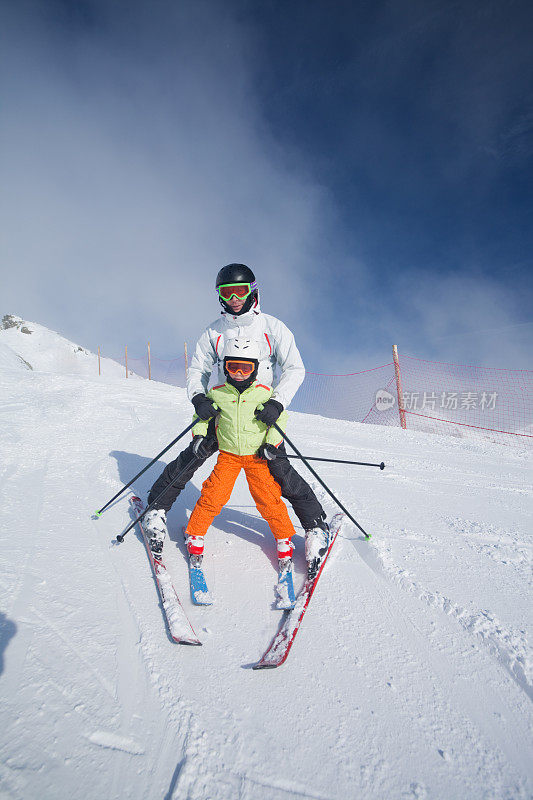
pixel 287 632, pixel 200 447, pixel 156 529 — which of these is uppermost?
pixel 200 447

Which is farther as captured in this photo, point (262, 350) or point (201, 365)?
point (201, 365)

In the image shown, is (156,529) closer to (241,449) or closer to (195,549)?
(195,549)

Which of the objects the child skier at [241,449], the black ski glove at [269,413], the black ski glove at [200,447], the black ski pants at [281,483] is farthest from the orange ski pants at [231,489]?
the black ski glove at [269,413]

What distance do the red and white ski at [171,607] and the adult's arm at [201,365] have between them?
52.7 inches

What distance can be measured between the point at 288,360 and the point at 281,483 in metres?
1.03

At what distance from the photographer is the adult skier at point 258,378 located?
2723mm

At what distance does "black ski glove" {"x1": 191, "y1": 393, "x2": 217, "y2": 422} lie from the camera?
106 inches

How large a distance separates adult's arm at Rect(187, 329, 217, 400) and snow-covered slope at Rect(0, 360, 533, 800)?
1332 millimetres

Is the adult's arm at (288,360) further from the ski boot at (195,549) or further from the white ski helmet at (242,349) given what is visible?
the ski boot at (195,549)

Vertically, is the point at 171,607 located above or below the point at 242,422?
below

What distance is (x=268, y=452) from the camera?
2594 millimetres

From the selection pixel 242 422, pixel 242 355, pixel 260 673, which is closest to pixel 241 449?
pixel 242 422

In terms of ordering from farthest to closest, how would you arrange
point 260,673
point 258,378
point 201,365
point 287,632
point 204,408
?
point 201,365, point 258,378, point 204,408, point 287,632, point 260,673

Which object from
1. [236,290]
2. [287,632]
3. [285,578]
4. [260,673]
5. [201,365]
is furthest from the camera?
[201,365]
